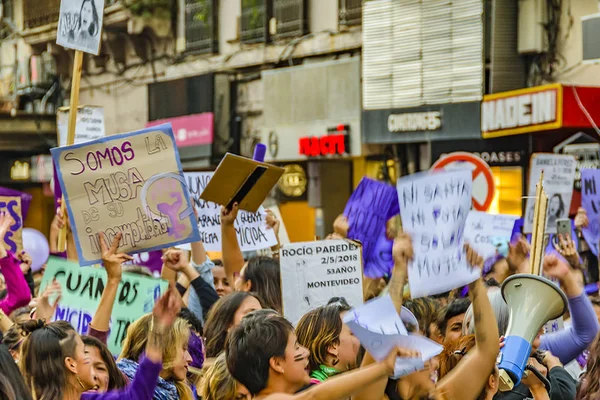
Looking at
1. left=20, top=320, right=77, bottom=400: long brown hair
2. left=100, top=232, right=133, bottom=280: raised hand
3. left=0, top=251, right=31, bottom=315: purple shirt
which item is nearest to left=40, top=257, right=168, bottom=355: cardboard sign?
left=0, top=251, right=31, bottom=315: purple shirt

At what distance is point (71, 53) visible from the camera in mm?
29188

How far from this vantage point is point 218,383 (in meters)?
4.72

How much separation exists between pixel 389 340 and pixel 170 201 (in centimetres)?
281

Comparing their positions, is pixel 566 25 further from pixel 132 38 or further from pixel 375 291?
pixel 132 38

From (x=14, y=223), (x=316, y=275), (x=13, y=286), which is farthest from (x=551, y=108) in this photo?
(x=13, y=286)

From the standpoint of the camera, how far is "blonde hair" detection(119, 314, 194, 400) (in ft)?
16.6

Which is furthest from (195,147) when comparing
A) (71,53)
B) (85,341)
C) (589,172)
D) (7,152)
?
(85,341)

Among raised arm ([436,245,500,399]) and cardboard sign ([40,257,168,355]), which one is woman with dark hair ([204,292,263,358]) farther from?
raised arm ([436,245,500,399])

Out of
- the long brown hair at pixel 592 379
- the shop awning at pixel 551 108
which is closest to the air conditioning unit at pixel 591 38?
the shop awning at pixel 551 108

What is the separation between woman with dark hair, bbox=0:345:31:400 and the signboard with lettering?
1173 centimetres

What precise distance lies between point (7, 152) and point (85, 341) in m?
27.6

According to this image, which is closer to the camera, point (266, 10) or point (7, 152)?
point (266, 10)

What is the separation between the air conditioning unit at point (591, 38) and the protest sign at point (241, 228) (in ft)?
20.4

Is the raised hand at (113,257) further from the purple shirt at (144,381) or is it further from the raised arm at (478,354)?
the raised arm at (478,354)
